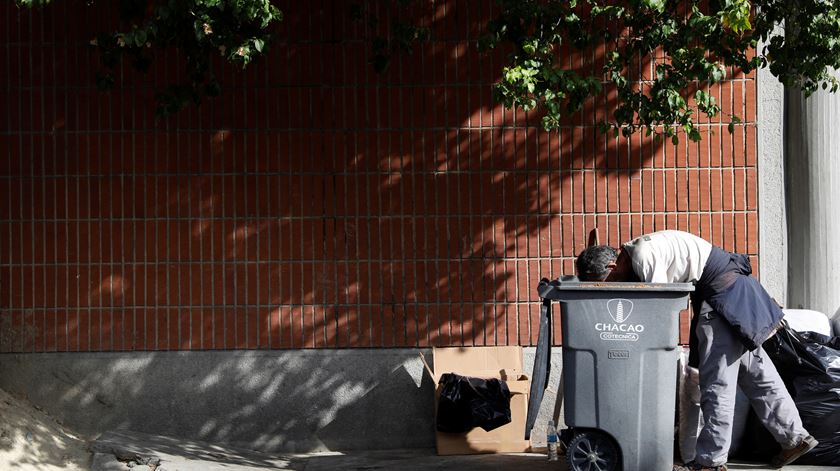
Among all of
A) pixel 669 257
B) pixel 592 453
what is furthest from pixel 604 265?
pixel 592 453

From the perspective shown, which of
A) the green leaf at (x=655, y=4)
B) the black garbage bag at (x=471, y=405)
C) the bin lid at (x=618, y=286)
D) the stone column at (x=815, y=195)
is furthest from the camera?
the stone column at (x=815, y=195)

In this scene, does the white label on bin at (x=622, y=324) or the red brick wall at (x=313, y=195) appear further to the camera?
the red brick wall at (x=313, y=195)

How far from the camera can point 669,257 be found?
5.63 metres

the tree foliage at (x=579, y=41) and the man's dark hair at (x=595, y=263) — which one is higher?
the tree foliage at (x=579, y=41)

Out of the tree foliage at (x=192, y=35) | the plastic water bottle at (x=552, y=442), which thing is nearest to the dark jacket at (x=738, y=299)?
the plastic water bottle at (x=552, y=442)

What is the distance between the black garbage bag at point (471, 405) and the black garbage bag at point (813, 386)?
1706 millimetres

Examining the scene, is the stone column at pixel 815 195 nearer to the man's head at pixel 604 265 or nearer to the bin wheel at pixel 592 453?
the man's head at pixel 604 265

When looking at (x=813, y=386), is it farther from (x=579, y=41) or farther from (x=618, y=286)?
(x=579, y=41)

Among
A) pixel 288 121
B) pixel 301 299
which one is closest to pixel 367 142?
pixel 288 121

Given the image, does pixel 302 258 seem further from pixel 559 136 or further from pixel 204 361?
pixel 559 136

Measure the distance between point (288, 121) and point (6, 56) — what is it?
2.11 meters

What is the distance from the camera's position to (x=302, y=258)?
7078 millimetres

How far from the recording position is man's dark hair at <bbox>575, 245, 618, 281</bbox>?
18.4 ft

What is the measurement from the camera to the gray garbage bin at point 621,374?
218 inches
